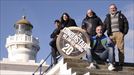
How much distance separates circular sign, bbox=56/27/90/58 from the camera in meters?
11.9

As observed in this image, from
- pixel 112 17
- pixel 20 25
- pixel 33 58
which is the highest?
pixel 20 25

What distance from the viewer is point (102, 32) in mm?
11312

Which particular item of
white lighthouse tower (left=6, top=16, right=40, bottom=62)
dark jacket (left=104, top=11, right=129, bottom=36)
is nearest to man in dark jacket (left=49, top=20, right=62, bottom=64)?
dark jacket (left=104, top=11, right=129, bottom=36)

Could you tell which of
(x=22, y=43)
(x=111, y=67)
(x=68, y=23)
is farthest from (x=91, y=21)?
(x=22, y=43)

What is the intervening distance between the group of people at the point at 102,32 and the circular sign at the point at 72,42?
19 centimetres

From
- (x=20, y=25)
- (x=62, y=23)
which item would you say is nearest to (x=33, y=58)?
(x=20, y=25)

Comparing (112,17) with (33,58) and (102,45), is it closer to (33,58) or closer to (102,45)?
(102,45)

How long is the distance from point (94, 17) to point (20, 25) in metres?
27.7

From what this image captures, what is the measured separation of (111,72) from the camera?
10.9m

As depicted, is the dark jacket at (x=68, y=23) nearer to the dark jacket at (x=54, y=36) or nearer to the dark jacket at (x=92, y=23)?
the dark jacket at (x=54, y=36)

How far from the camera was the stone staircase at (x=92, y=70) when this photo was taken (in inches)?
422

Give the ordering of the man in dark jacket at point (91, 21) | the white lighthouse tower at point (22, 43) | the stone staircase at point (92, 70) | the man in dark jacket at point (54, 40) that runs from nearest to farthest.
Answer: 1. the stone staircase at point (92, 70)
2. the man in dark jacket at point (91, 21)
3. the man in dark jacket at point (54, 40)
4. the white lighthouse tower at point (22, 43)

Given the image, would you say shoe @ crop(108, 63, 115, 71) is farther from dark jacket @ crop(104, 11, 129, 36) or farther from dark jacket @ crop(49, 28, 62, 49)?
dark jacket @ crop(49, 28, 62, 49)

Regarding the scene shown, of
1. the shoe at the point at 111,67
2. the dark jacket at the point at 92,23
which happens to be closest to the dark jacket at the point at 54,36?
the dark jacket at the point at 92,23
